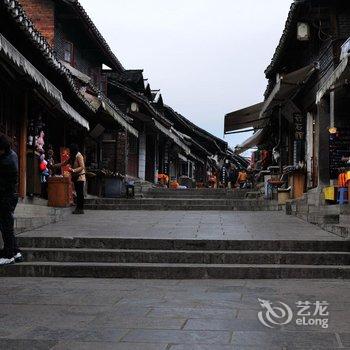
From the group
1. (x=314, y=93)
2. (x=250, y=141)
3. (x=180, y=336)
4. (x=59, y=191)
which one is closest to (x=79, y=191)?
(x=59, y=191)

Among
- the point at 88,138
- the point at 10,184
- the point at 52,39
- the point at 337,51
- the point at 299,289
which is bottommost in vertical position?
the point at 299,289

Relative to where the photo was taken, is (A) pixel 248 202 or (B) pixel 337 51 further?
(A) pixel 248 202

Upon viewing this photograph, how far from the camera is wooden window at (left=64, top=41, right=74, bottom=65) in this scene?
19.4 m

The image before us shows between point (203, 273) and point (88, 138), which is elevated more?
point (88, 138)

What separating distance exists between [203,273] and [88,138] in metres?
13.7

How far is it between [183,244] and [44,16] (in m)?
11.6

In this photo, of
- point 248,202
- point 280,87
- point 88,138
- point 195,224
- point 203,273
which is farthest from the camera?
point 88,138

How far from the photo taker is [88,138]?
20594mm

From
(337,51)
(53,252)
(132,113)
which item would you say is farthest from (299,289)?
(132,113)

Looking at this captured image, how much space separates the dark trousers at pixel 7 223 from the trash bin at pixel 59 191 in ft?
20.9

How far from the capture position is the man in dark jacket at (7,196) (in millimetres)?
7562

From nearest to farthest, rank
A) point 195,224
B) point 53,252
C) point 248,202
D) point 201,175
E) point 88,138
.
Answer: point 53,252 → point 195,224 → point 248,202 → point 88,138 → point 201,175

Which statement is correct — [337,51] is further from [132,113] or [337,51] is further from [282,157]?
[132,113]

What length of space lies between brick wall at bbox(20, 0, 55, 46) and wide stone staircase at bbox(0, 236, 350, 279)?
10412 millimetres
